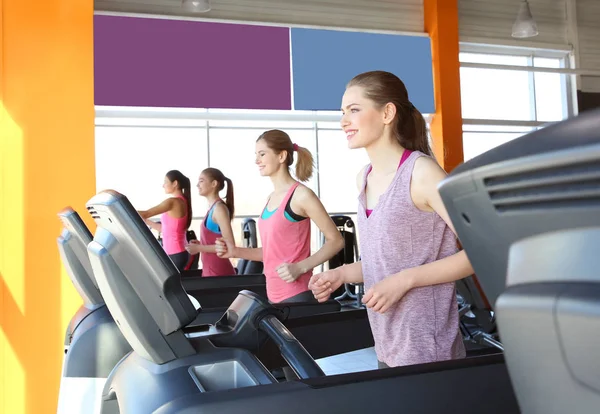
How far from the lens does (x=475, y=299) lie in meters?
4.02

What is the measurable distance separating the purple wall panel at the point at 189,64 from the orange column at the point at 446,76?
83.7 inches

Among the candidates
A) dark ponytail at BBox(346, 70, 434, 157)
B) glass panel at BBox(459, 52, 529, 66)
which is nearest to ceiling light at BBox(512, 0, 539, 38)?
glass panel at BBox(459, 52, 529, 66)

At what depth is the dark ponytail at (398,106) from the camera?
1621 mm

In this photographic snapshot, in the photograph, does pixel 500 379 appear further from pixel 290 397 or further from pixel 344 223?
pixel 344 223

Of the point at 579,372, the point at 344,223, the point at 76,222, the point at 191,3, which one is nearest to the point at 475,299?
the point at 344,223

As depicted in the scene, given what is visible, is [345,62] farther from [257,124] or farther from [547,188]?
[547,188]

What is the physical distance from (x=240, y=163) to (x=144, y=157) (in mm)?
1181

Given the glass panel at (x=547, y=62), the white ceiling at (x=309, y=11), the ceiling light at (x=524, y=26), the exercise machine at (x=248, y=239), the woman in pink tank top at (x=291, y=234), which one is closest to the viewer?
the woman in pink tank top at (x=291, y=234)

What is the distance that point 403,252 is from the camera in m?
1.45

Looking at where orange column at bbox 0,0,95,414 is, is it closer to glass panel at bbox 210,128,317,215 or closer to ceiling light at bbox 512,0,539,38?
glass panel at bbox 210,128,317,215

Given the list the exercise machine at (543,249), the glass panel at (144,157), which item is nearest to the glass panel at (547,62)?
the glass panel at (144,157)

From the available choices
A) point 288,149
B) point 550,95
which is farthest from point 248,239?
point 550,95

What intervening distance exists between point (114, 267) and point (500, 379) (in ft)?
2.78

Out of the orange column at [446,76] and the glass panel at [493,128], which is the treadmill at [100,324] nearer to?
the orange column at [446,76]
